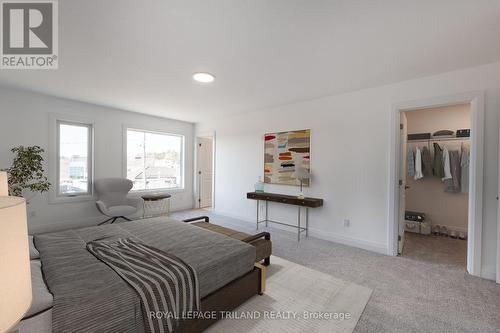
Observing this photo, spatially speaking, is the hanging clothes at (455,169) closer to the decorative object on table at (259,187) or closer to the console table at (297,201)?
the console table at (297,201)

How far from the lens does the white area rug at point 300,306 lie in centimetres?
174

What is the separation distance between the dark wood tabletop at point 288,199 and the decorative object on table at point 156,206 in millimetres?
2125

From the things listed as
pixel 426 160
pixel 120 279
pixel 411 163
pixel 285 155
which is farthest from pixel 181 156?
pixel 426 160

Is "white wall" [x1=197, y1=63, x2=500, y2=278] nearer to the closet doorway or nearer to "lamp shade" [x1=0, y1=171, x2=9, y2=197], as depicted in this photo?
the closet doorway

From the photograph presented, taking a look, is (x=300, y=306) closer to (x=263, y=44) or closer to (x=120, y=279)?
(x=120, y=279)

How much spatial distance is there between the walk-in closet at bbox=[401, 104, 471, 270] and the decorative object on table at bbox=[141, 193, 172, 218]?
4.86 metres

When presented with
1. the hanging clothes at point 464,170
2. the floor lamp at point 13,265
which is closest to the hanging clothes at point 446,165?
the hanging clothes at point 464,170

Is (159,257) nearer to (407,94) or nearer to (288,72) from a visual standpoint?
(288,72)

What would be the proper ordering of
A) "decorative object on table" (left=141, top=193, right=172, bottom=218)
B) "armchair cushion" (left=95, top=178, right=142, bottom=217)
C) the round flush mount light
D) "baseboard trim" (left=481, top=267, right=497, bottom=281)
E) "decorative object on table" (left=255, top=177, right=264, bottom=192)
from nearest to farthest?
1. "baseboard trim" (left=481, top=267, right=497, bottom=281)
2. the round flush mount light
3. "armchair cushion" (left=95, top=178, right=142, bottom=217)
4. "decorative object on table" (left=255, top=177, right=264, bottom=192)
5. "decorative object on table" (left=141, top=193, right=172, bottom=218)

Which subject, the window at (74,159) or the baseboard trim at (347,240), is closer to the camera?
the baseboard trim at (347,240)

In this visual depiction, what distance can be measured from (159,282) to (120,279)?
10.2 inches

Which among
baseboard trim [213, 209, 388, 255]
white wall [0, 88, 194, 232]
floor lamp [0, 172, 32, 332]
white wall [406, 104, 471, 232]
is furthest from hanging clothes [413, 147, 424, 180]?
white wall [0, 88, 194, 232]

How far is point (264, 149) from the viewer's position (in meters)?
4.62

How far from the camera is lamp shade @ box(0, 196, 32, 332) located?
43 cm
